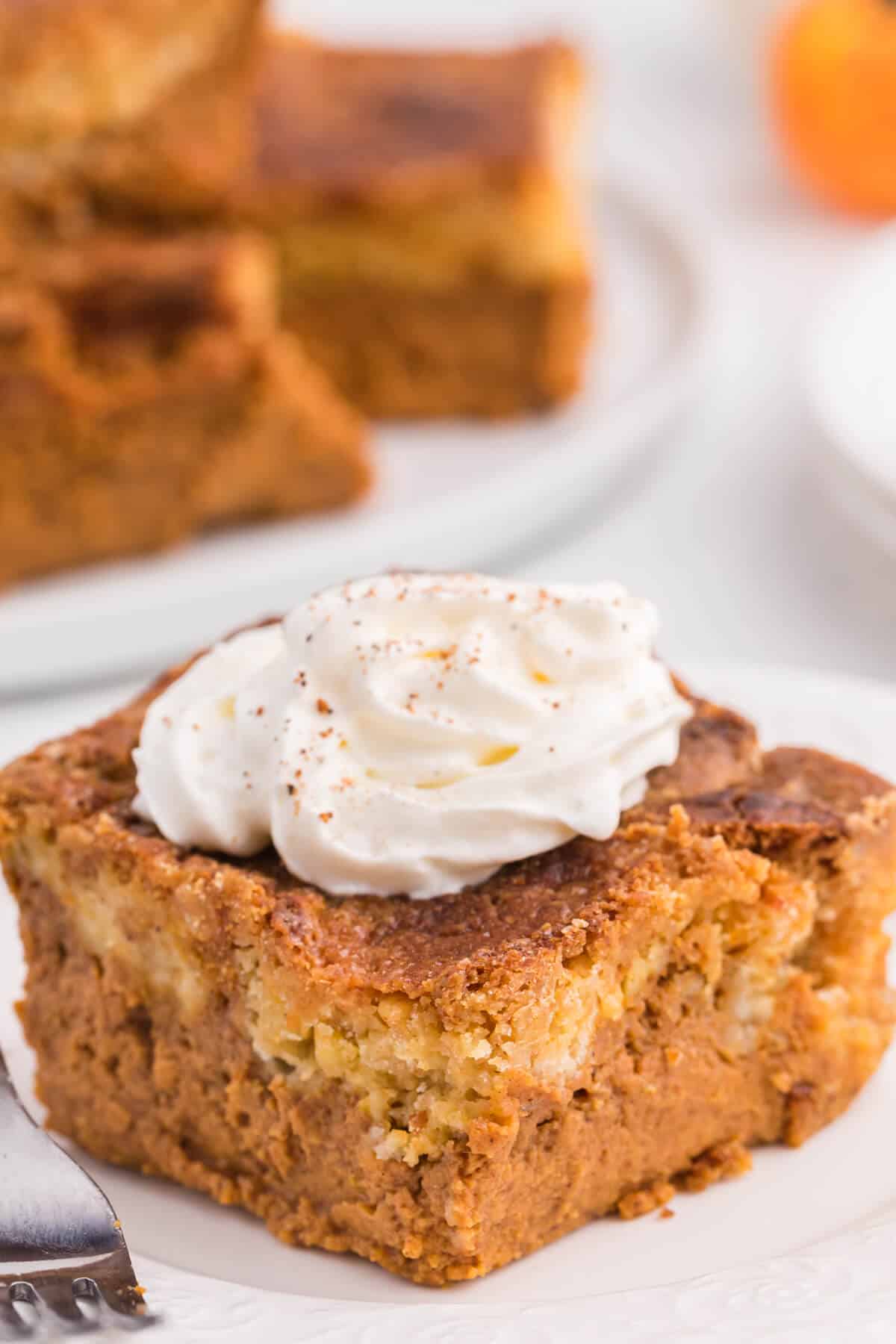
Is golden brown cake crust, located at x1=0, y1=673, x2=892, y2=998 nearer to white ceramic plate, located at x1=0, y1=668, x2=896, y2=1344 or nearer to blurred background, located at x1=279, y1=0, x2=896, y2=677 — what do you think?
white ceramic plate, located at x1=0, y1=668, x2=896, y2=1344

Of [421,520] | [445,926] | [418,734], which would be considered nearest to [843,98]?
[421,520]

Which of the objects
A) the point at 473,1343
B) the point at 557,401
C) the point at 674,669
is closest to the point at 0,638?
the point at 674,669

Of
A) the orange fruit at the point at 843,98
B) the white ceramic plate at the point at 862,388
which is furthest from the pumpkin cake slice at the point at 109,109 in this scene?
the orange fruit at the point at 843,98

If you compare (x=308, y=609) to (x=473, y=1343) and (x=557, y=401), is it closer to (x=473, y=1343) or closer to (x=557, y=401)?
(x=473, y=1343)

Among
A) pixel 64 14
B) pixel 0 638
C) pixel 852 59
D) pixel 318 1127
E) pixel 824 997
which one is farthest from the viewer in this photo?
pixel 852 59

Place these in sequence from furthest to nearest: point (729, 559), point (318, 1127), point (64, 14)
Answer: point (64, 14)
point (729, 559)
point (318, 1127)

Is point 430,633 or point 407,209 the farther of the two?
point 407,209

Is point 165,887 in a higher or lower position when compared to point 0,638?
higher

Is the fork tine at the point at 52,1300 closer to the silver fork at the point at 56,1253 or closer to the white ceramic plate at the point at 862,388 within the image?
the silver fork at the point at 56,1253
